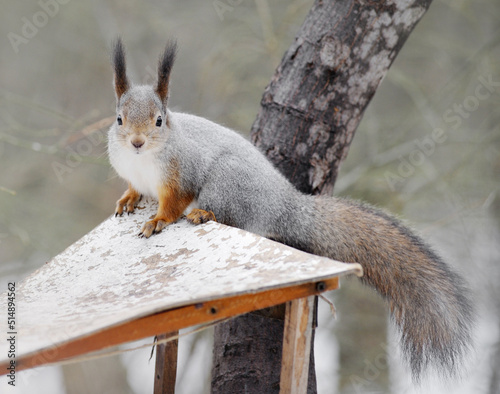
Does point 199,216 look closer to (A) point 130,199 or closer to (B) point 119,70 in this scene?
(A) point 130,199

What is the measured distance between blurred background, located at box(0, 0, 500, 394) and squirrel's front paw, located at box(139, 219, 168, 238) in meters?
1.19

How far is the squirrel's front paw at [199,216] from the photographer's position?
1.93 meters

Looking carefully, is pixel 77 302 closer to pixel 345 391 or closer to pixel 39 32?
pixel 345 391

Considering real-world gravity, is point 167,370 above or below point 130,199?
below

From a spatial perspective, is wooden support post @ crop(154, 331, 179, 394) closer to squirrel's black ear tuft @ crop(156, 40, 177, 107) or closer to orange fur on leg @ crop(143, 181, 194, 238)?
orange fur on leg @ crop(143, 181, 194, 238)

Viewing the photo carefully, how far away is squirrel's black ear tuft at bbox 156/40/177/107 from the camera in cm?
191

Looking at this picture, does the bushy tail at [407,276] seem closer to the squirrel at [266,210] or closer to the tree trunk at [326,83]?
the squirrel at [266,210]

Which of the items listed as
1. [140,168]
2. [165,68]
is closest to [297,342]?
[140,168]

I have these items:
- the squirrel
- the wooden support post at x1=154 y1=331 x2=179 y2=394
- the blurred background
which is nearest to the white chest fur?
the squirrel

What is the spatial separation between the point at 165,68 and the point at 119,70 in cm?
Answer: 16

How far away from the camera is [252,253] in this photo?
150 cm

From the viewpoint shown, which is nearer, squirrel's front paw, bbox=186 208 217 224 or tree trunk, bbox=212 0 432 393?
squirrel's front paw, bbox=186 208 217 224

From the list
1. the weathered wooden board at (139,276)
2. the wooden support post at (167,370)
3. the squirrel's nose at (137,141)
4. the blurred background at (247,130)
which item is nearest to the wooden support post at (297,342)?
the weathered wooden board at (139,276)

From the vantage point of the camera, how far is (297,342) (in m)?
1.42
